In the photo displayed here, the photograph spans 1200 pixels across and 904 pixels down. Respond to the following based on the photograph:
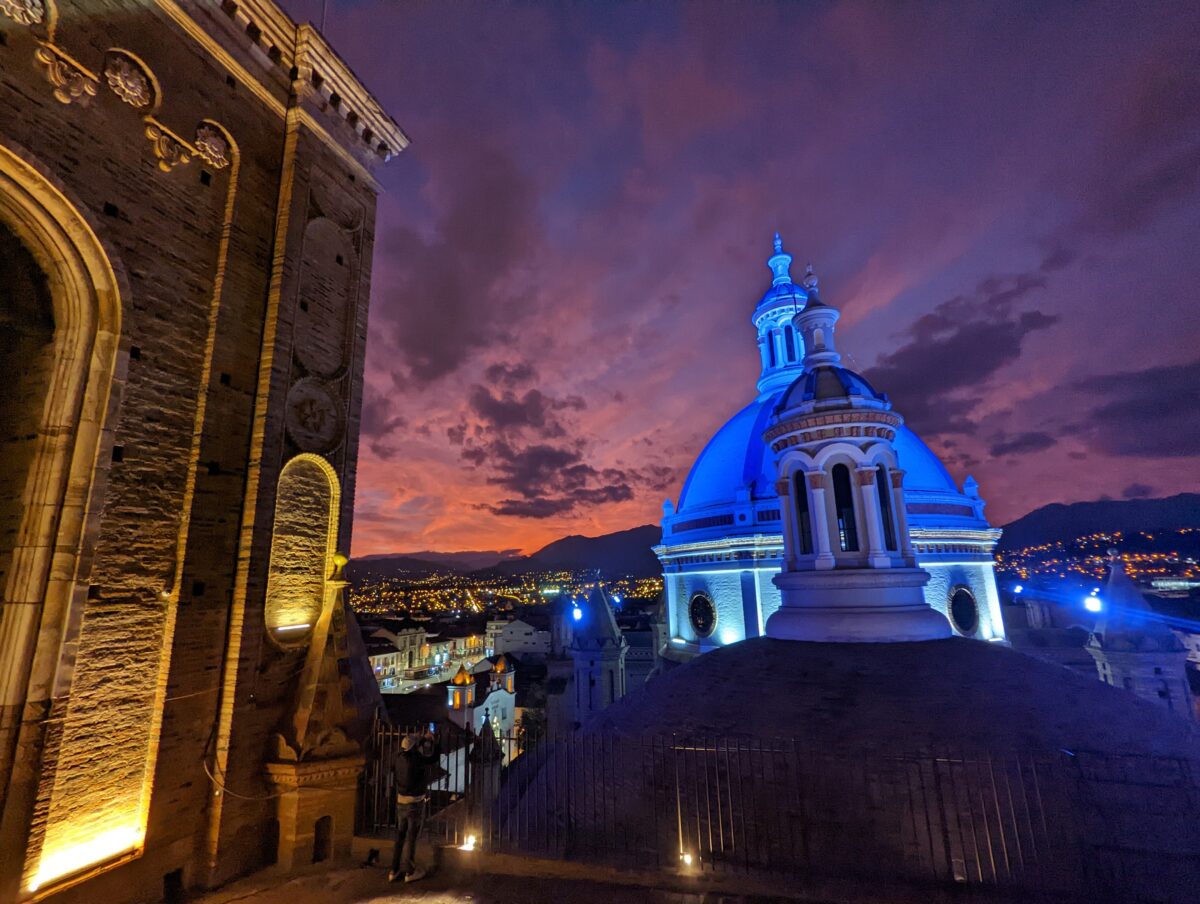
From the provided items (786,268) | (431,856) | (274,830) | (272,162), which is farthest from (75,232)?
(786,268)

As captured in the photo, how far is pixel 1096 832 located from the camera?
7621 mm

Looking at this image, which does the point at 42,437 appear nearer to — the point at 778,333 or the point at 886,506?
the point at 886,506

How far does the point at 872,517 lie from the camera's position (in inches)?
595

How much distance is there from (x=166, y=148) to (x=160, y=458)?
496 cm

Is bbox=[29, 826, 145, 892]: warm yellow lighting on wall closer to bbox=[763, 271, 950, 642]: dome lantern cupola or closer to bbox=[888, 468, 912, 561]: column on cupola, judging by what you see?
bbox=[763, 271, 950, 642]: dome lantern cupola

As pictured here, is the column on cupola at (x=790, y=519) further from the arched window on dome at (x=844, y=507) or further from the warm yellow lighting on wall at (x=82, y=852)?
the warm yellow lighting on wall at (x=82, y=852)

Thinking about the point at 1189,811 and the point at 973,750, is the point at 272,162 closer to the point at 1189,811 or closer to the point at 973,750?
the point at 973,750

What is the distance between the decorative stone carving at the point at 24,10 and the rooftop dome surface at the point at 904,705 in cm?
1415

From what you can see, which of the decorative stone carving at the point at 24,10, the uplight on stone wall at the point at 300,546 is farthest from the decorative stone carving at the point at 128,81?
the uplight on stone wall at the point at 300,546

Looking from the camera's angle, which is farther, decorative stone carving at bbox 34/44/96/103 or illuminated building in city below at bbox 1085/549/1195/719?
illuminated building in city below at bbox 1085/549/1195/719

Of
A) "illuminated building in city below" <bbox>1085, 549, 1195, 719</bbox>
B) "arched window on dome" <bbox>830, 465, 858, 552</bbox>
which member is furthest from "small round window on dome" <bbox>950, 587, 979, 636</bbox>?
"arched window on dome" <bbox>830, 465, 858, 552</bbox>

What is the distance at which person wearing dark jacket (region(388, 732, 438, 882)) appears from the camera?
7832 mm

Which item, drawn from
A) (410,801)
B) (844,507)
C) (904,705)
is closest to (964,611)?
(844,507)

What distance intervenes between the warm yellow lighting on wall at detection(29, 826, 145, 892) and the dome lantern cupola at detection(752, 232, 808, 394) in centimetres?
2653
